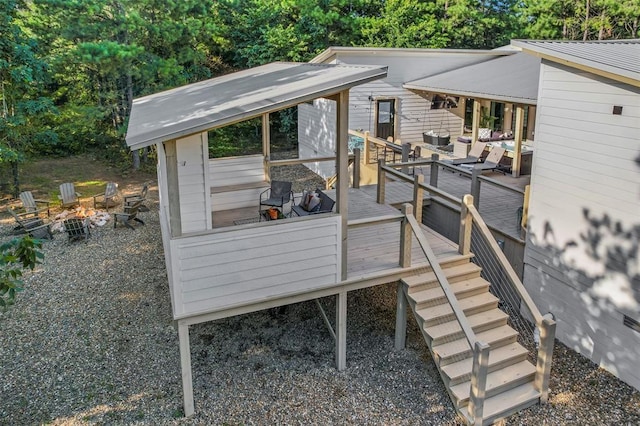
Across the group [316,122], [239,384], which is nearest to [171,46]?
[316,122]

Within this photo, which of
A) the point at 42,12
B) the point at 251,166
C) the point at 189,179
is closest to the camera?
the point at 189,179

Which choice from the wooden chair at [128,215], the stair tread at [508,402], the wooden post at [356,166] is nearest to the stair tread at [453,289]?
the stair tread at [508,402]

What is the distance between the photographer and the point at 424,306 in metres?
7.20

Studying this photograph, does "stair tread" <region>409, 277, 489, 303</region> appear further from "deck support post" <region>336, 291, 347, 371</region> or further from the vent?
the vent

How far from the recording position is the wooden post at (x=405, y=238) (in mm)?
7145

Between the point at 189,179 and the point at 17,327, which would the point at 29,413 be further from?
the point at 189,179

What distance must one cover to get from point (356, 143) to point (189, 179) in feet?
28.5

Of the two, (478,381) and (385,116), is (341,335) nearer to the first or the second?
(478,381)

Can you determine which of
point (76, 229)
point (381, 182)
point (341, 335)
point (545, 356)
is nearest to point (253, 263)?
point (341, 335)

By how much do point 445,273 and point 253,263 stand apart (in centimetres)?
305

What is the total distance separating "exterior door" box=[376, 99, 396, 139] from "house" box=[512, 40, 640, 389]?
8.99 meters

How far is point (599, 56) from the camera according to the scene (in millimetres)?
7172

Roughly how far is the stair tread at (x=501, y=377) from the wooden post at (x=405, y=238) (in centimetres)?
186

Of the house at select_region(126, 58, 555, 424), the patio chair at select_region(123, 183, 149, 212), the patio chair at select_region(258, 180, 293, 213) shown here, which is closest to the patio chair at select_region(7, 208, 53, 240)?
the patio chair at select_region(123, 183, 149, 212)
